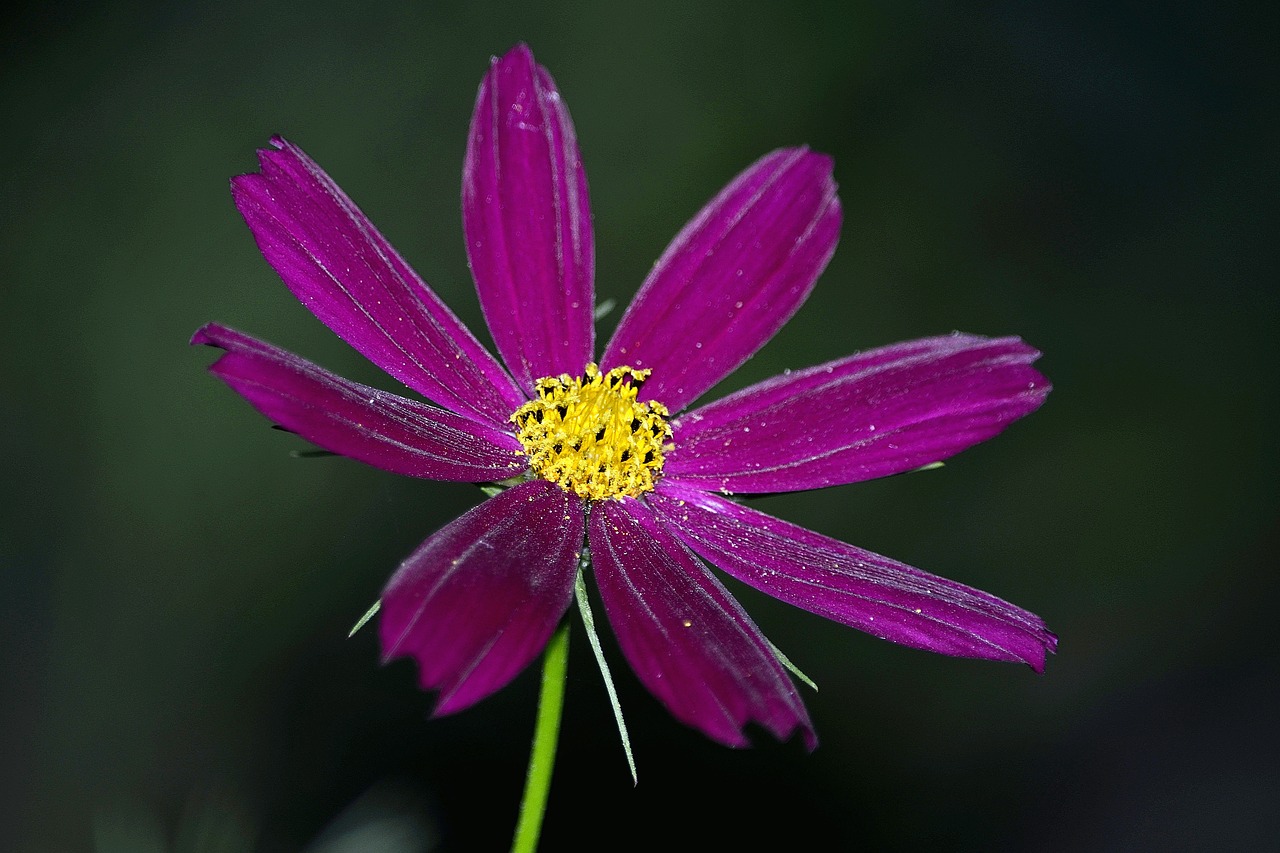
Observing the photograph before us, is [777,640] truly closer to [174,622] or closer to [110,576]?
[174,622]

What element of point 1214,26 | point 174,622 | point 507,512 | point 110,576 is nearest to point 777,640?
point 174,622

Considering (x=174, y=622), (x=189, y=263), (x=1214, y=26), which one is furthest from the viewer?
(x=1214, y=26)

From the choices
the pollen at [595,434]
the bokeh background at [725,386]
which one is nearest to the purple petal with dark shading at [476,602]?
the pollen at [595,434]

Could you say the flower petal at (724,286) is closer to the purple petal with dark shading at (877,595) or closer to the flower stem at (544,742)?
the purple petal with dark shading at (877,595)

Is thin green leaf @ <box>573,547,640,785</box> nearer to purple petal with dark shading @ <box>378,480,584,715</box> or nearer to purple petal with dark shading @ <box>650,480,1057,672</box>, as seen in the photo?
purple petal with dark shading @ <box>378,480,584,715</box>

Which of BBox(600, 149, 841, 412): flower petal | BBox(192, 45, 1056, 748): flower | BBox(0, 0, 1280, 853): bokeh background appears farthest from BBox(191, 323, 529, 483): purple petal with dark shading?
BBox(0, 0, 1280, 853): bokeh background

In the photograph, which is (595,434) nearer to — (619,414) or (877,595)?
(619,414)
